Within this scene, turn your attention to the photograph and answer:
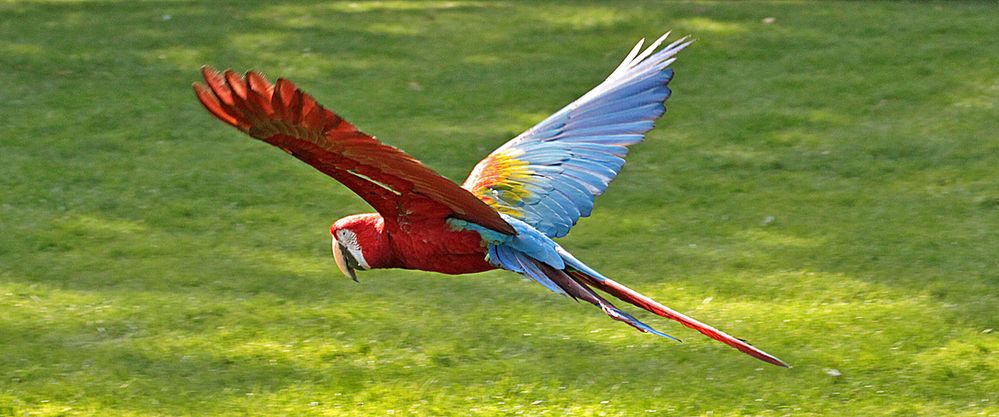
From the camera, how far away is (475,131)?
602cm

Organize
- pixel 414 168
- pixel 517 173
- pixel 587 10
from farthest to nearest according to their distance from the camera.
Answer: pixel 587 10
pixel 517 173
pixel 414 168

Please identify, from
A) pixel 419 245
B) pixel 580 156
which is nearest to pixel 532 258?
pixel 419 245

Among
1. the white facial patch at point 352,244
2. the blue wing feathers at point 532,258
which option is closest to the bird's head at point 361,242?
the white facial patch at point 352,244

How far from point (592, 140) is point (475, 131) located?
2.87 m

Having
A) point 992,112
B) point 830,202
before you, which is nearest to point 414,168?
point 830,202

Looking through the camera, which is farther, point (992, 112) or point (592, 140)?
point (992, 112)

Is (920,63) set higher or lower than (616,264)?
higher

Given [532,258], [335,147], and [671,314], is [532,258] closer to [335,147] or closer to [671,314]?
[671,314]

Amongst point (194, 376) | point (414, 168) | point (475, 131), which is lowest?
point (194, 376)

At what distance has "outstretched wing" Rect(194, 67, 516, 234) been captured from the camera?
2145mm

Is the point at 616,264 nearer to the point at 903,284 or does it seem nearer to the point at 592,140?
the point at 903,284

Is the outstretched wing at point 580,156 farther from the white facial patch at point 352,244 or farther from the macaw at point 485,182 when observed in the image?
the white facial patch at point 352,244

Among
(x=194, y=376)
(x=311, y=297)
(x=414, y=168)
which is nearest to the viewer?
(x=414, y=168)

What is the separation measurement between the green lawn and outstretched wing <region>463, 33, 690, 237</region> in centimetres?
83
